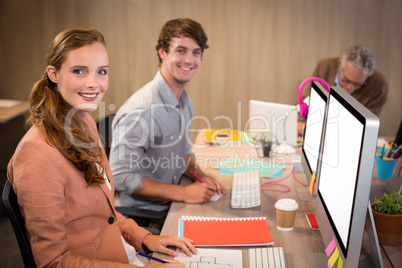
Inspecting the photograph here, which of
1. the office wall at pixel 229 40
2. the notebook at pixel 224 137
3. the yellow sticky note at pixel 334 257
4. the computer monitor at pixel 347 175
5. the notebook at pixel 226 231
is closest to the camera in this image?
the computer monitor at pixel 347 175

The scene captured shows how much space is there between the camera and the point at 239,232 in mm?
1485

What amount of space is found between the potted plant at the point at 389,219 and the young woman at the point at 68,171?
616 mm

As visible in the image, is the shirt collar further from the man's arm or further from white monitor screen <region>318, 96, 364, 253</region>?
white monitor screen <region>318, 96, 364, 253</region>

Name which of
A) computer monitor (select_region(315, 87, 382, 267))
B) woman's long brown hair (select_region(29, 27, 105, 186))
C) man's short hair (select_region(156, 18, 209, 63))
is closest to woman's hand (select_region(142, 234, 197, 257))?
woman's long brown hair (select_region(29, 27, 105, 186))

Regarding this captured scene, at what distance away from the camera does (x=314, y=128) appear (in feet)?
5.57

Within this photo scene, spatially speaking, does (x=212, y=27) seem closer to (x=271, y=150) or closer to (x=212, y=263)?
(x=271, y=150)

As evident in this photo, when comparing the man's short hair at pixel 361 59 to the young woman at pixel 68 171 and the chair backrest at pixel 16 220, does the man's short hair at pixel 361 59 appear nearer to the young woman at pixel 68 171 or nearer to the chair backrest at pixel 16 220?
the young woman at pixel 68 171

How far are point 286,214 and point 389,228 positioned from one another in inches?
13.4

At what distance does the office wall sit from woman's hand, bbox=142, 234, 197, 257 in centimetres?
302

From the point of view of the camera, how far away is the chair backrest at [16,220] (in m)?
1.09

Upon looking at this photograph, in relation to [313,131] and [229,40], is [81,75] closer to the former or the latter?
[313,131]

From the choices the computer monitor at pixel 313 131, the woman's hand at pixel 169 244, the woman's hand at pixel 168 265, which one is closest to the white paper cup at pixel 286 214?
the computer monitor at pixel 313 131

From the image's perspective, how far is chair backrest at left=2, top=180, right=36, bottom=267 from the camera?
3.57 ft

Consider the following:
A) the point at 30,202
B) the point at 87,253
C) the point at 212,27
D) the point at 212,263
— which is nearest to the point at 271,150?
the point at 212,263
